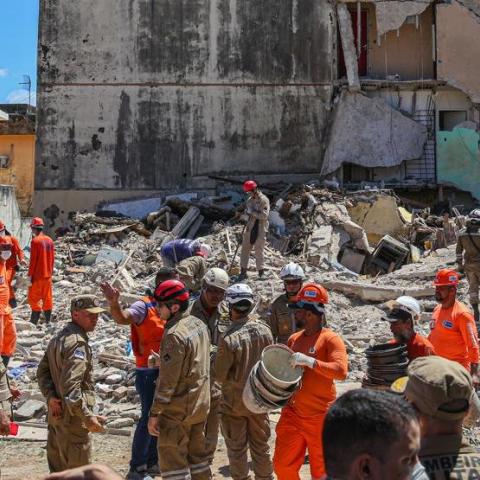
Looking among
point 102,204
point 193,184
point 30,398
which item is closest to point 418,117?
point 193,184

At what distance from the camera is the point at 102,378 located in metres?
8.73

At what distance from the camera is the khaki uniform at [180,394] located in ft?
15.7

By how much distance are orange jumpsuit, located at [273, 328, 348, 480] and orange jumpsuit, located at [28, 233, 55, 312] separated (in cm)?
726

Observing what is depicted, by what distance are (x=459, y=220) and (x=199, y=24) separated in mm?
9413

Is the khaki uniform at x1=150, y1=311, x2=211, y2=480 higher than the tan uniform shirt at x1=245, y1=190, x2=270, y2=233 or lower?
lower

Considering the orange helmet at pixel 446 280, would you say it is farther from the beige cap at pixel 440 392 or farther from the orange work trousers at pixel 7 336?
the orange work trousers at pixel 7 336

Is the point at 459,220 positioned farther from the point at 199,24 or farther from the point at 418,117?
the point at 199,24

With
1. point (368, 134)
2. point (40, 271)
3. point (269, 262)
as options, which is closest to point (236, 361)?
point (40, 271)

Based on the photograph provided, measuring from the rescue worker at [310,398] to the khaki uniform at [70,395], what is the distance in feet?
4.33

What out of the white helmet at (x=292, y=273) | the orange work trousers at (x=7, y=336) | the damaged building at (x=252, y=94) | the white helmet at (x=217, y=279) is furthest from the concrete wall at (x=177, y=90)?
the white helmet at (x=217, y=279)

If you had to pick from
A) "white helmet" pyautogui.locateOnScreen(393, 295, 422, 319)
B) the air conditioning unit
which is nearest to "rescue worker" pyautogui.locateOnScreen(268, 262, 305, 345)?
"white helmet" pyautogui.locateOnScreen(393, 295, 422, 319)

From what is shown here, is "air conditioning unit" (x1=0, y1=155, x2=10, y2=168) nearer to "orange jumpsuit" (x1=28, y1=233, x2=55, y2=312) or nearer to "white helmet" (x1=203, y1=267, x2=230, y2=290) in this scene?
"orange jumpsuit" (x1=28, y1=233, x2=55, y2=312)

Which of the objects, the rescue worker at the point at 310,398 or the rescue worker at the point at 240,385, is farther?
the rescue worker at the point at 240,385

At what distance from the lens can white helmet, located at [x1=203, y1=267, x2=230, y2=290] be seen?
5662mm
